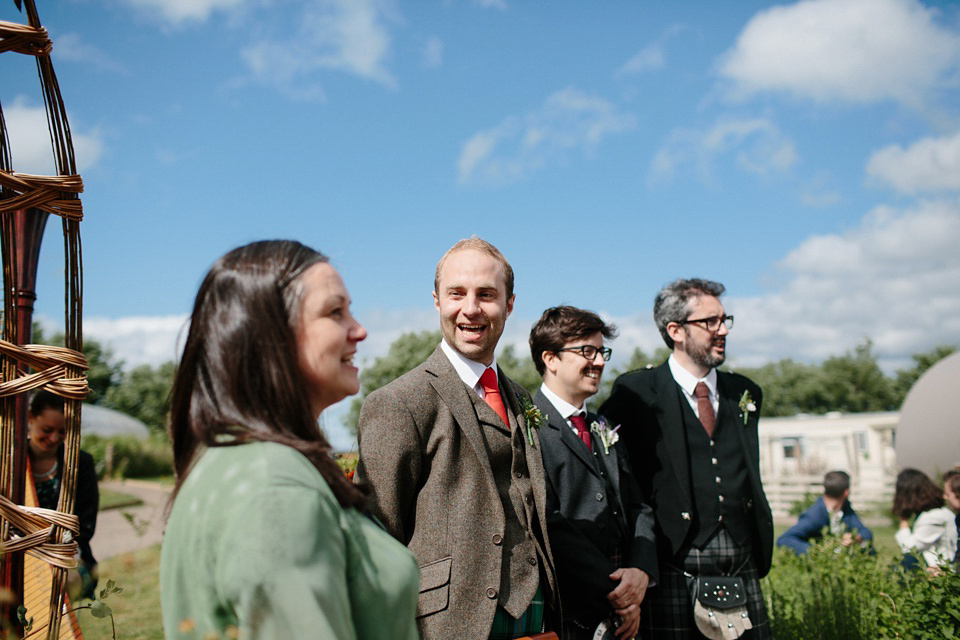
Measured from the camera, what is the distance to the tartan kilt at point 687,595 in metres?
4.01

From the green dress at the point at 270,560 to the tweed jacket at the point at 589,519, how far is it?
207cm

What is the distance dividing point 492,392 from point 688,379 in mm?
1823

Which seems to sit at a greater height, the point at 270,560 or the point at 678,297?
the point at 678,297

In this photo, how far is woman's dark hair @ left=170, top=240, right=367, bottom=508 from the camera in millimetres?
1373

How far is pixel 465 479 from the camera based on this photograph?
2693mm

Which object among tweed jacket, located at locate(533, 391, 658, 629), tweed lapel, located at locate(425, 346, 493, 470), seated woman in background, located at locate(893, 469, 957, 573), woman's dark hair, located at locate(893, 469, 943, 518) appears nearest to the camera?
tweed lapel, located at locate(425, 346, 493, 470)

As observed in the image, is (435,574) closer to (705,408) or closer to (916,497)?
(705,408)

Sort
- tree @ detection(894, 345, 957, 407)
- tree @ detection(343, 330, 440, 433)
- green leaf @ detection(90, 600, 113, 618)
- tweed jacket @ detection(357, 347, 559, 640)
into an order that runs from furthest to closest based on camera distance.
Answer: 1. tree @ detection(894, 345, 957, 407)
2. tree @ detection(343, 330, 440, 433)
3. tweed jacket @ detection(357, 347, 559, 640)
4. green leaf @ detection(90, 600, 113, 618)

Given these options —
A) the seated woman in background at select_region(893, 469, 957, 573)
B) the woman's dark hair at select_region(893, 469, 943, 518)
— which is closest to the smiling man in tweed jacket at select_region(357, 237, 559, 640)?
the seated woman in background at select_region(893, 469, 957, 573)

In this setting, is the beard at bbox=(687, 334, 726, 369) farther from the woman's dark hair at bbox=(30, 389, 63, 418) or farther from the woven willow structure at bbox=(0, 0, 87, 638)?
the woman's dark hair at bbox=(30, 389, 63, 418)

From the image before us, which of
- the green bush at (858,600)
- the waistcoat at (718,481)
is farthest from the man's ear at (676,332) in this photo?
the green bush at (858,600)

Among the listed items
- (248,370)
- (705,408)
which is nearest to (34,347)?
(248,370)

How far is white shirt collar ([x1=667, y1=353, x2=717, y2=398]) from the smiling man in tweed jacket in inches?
68.0

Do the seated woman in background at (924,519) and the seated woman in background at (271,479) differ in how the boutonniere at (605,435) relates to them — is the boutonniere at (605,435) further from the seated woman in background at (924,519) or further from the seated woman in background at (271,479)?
the seated woman in background at (924,519)
